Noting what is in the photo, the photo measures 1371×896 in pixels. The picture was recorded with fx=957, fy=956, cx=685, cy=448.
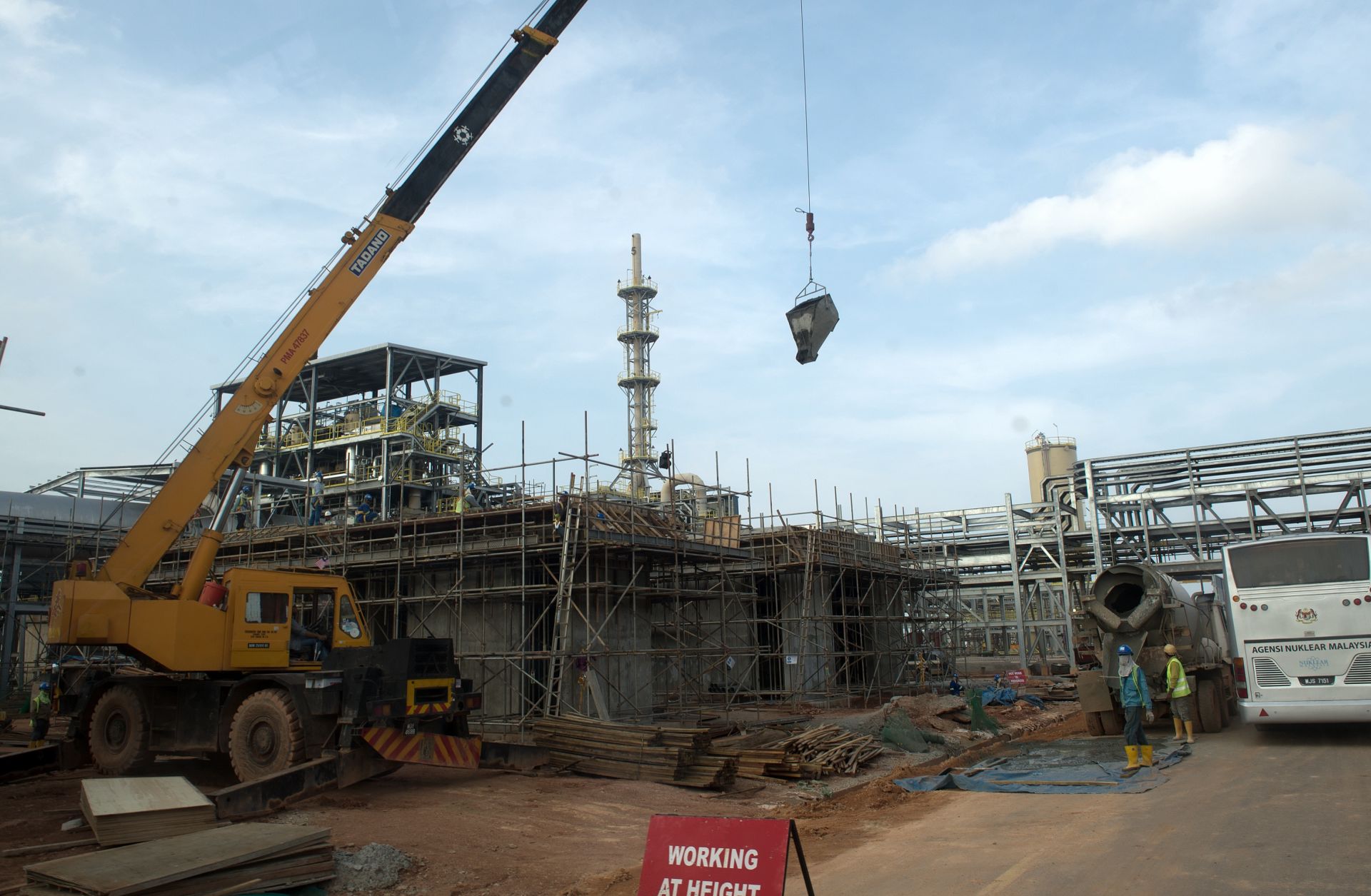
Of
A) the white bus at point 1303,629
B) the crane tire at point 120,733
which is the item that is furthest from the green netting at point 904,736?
the crane tire at point 120,733

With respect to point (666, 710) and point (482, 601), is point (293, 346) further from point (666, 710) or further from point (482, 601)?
point (666, 710)

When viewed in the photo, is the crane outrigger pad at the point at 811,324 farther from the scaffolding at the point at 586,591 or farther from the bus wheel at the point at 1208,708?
the bus wheel at the point at 1208,708

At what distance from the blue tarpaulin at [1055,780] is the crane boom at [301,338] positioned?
1105 cm

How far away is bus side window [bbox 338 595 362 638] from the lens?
1450cm

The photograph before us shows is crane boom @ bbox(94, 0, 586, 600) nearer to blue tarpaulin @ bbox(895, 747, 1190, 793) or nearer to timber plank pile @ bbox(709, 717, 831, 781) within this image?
timber plank pile @ bbox(709, 717, 831, 781)

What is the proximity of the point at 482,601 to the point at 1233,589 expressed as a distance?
13.7 meters

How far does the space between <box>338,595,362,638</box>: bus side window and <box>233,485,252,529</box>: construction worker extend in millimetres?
20206

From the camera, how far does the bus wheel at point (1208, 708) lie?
16.8m

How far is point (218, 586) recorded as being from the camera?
13.9 metres

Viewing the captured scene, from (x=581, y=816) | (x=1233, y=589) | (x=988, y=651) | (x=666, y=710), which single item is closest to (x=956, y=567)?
(x=988, y=651)

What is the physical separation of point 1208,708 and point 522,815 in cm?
1232

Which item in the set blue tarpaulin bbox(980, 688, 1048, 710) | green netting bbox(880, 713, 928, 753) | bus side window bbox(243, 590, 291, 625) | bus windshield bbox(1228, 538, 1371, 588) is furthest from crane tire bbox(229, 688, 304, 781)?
blue tarpaulin bbox(980, 688, 1048, 710)

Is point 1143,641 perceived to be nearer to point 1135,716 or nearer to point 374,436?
point 1135,716

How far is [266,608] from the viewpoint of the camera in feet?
45.8
